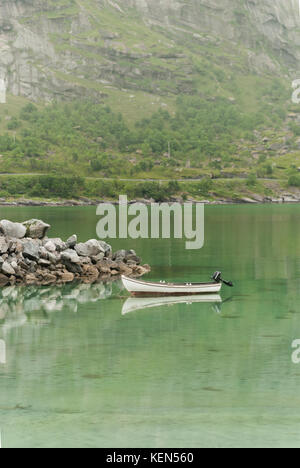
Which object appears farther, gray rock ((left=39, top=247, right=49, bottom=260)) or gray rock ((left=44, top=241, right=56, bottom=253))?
gray rock ((left=44, top=241, right=56, bottom=253))

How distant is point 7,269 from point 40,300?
339 inches

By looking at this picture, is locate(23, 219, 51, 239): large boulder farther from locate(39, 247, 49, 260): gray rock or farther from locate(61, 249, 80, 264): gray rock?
locate(61, 249, 80, 264): gray rock

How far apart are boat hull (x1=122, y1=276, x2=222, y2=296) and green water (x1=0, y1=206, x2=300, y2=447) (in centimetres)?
125

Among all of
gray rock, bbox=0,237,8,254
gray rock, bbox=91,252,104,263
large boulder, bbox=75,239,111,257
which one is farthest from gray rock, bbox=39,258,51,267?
gray rock, bbox=91,252,104,263

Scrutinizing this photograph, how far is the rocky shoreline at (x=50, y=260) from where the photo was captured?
5109cm

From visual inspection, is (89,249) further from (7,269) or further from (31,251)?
(7,269)

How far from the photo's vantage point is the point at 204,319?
3653 centimetres

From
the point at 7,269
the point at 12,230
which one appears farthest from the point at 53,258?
the point at 12,230

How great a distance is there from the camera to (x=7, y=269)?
2013 inches

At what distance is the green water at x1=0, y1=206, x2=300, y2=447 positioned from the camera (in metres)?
Answer: 19.8

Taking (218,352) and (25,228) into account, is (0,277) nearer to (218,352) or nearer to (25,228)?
(25,228)

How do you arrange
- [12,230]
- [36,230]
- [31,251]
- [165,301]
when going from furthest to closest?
[36,230]
[12,230]
[31,251]
[165,301]

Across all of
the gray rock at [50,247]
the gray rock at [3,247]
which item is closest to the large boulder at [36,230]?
the gray rock at [50,247]
